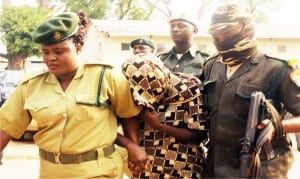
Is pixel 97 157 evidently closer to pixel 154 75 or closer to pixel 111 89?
pixel 111 89

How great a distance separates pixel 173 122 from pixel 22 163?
6.51 m

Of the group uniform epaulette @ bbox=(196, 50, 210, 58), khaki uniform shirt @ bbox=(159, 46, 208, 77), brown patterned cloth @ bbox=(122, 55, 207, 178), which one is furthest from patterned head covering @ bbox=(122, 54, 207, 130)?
uniform epaulette @ bbox=(196, 50, 210, 58)

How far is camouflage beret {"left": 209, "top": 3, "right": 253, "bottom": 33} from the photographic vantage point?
115 inches

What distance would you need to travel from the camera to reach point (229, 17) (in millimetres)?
2941

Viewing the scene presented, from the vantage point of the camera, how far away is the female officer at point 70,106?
9.04 feet

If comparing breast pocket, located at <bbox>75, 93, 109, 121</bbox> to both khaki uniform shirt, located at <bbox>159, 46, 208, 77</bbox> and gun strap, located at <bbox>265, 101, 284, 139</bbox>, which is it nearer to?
gun strap, located at <bbox>265, 101, 284, 139</bbox>

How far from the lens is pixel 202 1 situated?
3956 cm

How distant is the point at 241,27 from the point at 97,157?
112 centimetres

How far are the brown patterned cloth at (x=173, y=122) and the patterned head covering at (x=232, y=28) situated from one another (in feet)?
1.03

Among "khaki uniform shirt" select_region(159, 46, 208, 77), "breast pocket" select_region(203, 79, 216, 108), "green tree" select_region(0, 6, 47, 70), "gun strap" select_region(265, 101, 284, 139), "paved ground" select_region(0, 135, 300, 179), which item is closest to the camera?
"gun strap" select_region(265, 101, 284, 139)

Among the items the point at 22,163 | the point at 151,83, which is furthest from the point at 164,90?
the point at 22,163

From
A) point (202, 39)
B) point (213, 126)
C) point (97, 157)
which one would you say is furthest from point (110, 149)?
point (202, 39)

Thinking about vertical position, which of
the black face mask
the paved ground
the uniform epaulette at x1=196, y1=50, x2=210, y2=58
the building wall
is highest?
the black face mask

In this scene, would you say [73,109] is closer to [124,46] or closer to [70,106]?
A: [70,106]
